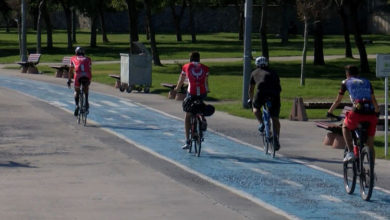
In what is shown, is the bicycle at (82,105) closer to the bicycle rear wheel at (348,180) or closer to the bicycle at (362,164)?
the bicycle rear wheel at (348,180)

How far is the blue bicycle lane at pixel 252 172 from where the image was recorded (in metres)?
11.8

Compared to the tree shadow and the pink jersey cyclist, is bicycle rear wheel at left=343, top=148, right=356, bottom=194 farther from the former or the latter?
the pink jersey cyclist

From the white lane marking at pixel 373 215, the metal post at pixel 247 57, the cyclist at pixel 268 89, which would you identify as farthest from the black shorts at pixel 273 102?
the metal post at pixel 247 57

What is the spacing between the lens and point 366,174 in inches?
490

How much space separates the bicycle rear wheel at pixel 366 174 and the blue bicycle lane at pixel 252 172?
125 millimetres

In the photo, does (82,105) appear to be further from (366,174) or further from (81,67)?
(366,174)

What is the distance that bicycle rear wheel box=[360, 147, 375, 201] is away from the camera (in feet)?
40.0

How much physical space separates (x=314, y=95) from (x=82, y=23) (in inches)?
3689

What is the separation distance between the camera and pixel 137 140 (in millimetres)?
19422

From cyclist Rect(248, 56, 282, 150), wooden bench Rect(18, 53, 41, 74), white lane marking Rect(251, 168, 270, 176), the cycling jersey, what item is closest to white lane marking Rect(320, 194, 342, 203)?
the cycling jersey

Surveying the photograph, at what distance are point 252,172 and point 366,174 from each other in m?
2.90

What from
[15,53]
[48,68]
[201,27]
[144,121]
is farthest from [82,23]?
[144,121]

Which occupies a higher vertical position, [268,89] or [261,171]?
[268,89]

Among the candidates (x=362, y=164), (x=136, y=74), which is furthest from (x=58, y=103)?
(x=362, y=164)
